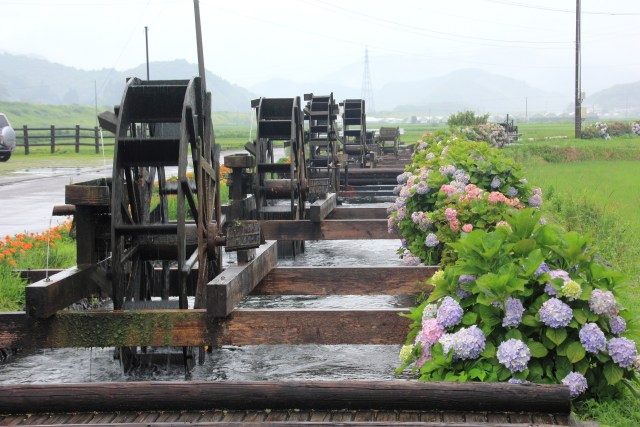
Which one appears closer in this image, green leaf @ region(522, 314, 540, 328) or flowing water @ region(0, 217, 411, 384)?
green leaf @ region(522, 314, 540, 328)

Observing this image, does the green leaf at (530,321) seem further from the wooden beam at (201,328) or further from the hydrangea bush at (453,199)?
the hydrangea bush at (453,199)

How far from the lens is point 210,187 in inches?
356

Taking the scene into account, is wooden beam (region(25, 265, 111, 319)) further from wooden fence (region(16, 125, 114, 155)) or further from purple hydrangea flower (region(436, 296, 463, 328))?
wooden fence (region(16, 125, 114, 155))

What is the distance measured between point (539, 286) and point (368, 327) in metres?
1.42

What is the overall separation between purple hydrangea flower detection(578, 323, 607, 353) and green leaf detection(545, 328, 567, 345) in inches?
3.3

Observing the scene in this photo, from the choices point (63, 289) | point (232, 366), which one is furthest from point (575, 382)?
point (232, 366)

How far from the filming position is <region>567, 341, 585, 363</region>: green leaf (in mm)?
4684

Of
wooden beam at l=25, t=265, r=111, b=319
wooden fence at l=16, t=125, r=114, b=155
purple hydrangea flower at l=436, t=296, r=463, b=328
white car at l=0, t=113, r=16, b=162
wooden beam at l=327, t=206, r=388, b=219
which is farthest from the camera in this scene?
wooden fence at l=16, t=125, r=114, b=155

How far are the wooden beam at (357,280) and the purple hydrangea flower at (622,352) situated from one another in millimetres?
2857

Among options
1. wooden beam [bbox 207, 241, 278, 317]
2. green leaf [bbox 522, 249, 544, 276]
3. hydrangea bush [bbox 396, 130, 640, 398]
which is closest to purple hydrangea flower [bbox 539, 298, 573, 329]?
hydrangea bush [bbox 396, 130, 640, 398]

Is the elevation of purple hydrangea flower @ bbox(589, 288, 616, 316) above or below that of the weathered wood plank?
below

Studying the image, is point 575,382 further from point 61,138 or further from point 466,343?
point 61,138

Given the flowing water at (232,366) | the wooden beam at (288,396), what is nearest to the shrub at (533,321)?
the wooden beam at (288,396)

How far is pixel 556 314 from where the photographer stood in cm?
467
